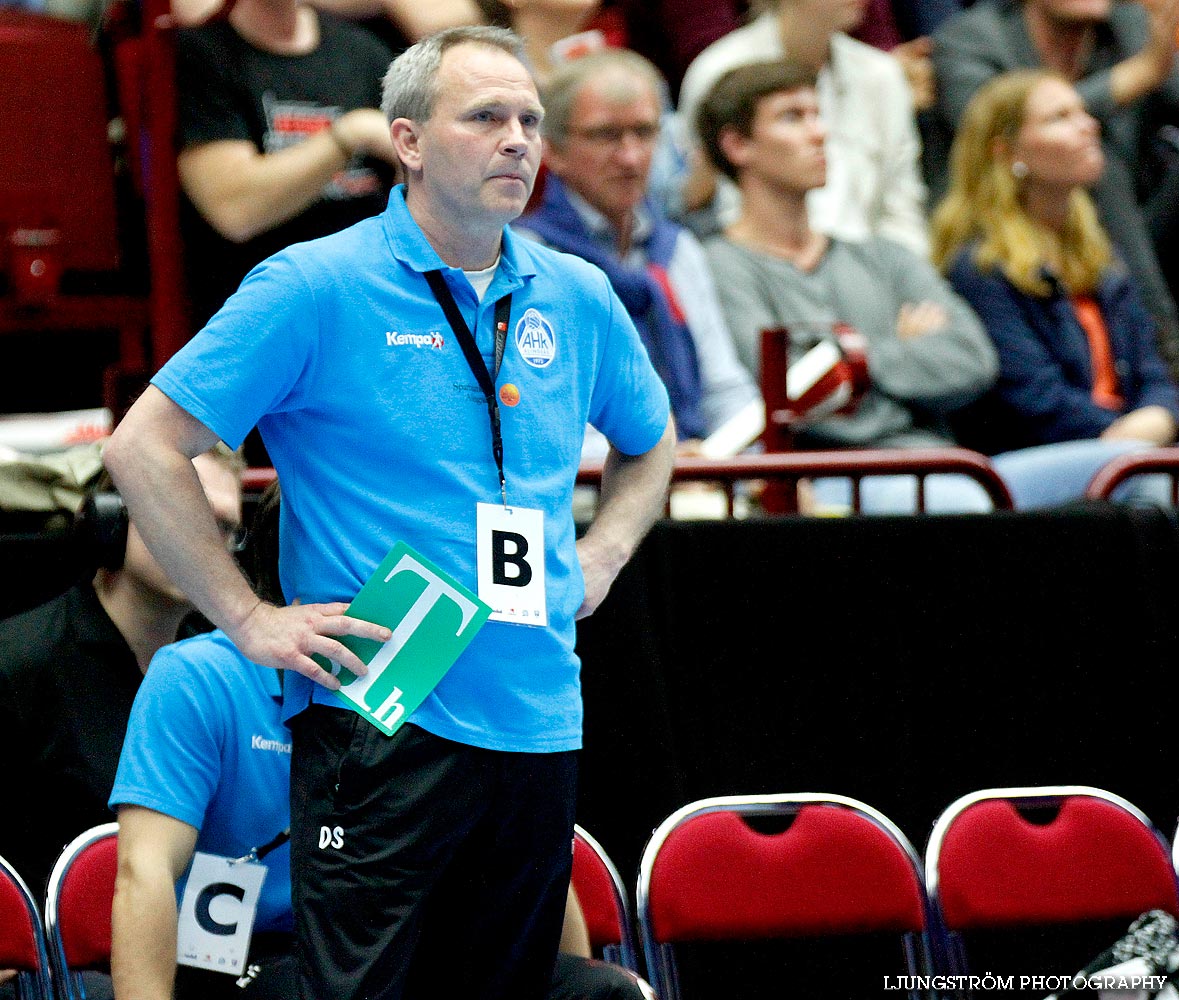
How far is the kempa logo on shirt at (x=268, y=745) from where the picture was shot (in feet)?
9.68

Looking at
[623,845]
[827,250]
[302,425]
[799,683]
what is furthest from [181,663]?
[827,250]

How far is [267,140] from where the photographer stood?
432 centimetres

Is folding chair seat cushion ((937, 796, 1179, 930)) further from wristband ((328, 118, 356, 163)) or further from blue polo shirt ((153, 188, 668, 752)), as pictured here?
wristband ((328, 118, 356, 163))

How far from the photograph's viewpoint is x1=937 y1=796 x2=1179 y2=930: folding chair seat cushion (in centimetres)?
323

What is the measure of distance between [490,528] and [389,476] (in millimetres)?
159

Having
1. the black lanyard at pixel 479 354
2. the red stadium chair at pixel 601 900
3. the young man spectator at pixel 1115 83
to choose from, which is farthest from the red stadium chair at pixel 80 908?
the young man spectator at pixel 1115 83

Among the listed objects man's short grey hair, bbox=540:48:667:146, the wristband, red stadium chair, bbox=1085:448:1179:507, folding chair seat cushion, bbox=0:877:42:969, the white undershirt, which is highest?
man's short grey hair, bbox=540:48:667:146

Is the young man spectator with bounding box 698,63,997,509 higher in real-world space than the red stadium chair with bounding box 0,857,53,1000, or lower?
higher

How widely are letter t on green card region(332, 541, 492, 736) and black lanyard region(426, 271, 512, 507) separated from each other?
0.53ft

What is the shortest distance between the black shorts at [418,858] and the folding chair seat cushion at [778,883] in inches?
30.0

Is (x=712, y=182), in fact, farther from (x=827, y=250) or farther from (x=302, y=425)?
(x=302, y=425)

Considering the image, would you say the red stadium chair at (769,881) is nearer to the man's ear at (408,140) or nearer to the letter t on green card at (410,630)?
the letter t on green card at (410,630)

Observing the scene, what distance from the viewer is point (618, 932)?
10.4ft

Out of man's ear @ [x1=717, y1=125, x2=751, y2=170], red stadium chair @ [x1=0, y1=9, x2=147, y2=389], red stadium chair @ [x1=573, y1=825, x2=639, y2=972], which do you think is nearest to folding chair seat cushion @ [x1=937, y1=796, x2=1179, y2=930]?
red stadium chair @ [x1=573, y1=825, x2=639, y2=972]
